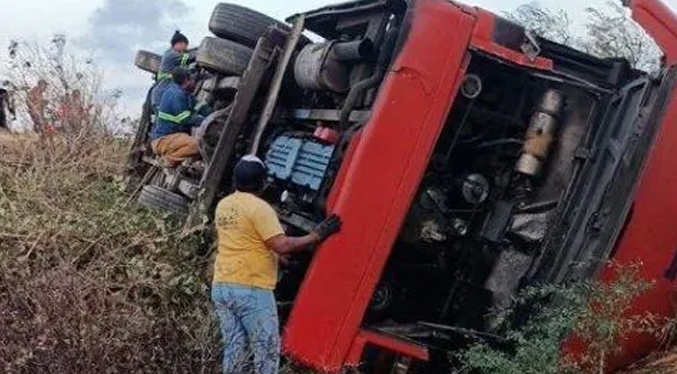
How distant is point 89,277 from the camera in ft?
15.2

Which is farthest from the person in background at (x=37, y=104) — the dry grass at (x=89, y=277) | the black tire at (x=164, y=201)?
the black tire at (x=164, y=201)

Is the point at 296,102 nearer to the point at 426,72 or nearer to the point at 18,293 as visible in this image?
the point at 426,72

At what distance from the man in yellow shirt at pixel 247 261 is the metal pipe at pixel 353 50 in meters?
0.78

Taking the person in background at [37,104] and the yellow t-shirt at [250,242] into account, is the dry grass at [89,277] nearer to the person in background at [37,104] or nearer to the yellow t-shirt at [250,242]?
the yellow t-shirt at [250,242]

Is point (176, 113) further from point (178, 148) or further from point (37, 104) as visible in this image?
point (37, 104)

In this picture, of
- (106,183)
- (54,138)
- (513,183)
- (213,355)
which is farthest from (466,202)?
(54,138)

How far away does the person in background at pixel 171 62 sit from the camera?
7.65 m

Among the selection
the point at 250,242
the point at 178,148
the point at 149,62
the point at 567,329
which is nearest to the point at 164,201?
the point at 178,148

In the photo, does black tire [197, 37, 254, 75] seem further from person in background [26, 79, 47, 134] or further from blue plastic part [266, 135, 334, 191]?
person in background [26, 79, 47, 134]

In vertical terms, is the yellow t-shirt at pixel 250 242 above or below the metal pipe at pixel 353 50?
below

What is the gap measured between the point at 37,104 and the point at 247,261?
6464 mm

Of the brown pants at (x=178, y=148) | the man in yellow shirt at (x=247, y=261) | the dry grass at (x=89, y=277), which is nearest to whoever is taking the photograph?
the dry grass at (x=89, y=277)

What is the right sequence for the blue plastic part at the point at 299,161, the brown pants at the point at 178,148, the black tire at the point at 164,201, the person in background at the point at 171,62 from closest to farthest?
the blue plastic part at the point at 299,161 < the black tire at the point at 164,201 < the brown pants at the point at 178,148 < the person in background at the point at 171,62

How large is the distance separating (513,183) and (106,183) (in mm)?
3908
